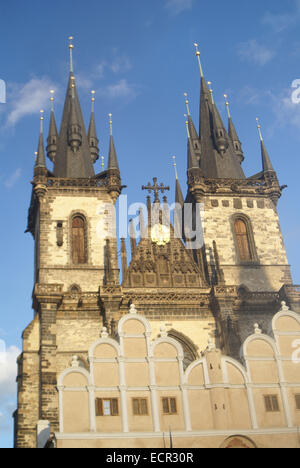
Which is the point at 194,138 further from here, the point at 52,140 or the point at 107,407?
the point at 107,407

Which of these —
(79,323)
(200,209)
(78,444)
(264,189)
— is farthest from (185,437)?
(264,189)

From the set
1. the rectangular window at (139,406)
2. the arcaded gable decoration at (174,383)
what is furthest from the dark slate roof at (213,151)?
the rectangular window at (139,406)

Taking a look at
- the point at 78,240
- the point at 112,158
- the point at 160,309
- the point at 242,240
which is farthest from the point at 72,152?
the point at 160,309

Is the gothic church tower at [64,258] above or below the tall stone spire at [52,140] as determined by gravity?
below

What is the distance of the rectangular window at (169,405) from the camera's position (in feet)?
63.8

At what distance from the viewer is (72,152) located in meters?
41.1

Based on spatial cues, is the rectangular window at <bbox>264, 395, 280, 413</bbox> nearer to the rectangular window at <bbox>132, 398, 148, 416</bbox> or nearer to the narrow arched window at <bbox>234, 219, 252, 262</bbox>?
the rectangular window at <bbox>132, 398, 148, 416</bbox>

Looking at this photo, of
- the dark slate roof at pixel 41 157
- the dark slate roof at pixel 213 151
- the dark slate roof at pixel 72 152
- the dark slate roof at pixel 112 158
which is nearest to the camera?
the dark slate roof at pixel 41 157

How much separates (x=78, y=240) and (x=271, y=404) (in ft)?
62.3

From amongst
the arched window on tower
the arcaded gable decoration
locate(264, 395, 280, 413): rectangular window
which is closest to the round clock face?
the arched window on tower

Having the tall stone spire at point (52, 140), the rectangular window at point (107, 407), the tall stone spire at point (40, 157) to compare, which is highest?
the tall stone spire at point (52, 140)

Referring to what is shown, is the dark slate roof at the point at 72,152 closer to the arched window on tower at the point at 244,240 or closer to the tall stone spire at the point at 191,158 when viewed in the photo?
the tall stone spire at the point at 191,158

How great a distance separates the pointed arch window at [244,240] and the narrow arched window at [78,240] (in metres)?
8.55
